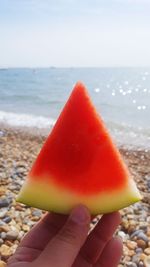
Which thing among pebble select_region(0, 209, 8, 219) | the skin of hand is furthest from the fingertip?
pebble select_region(0, 209, 8, 219)

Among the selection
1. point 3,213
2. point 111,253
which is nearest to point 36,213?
point 3,213

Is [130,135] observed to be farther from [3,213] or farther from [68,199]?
[68,199]

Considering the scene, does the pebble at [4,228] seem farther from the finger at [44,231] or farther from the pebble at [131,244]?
the finger at [44,231]

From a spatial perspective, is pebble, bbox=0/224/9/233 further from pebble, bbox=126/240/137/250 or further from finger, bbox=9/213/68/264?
finger, bbox=9/213/68/264

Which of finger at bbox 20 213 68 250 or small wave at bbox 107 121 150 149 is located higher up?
small wave at bbox 107 121 150 149

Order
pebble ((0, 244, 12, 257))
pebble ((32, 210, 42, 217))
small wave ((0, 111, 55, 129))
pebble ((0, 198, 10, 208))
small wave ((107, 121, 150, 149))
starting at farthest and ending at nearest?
small wave ((0, 111, 55, 129))
small wave ((107, 121, 150, 149))
pebble ((0, 198, 10, 208))
pebble ((32, 210, 42, 217))
pebble ((0, 244, 12, 257))

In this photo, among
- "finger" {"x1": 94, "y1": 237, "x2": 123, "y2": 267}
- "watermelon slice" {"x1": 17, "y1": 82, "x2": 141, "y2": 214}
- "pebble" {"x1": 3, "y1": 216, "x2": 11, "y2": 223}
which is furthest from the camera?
"pebble" {"x1": 3, "y1": 216, "x2": 11, "y2": 223}

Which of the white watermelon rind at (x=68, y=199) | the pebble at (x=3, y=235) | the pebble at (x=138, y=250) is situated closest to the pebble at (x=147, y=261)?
the pebble at (x=138, y=250)
